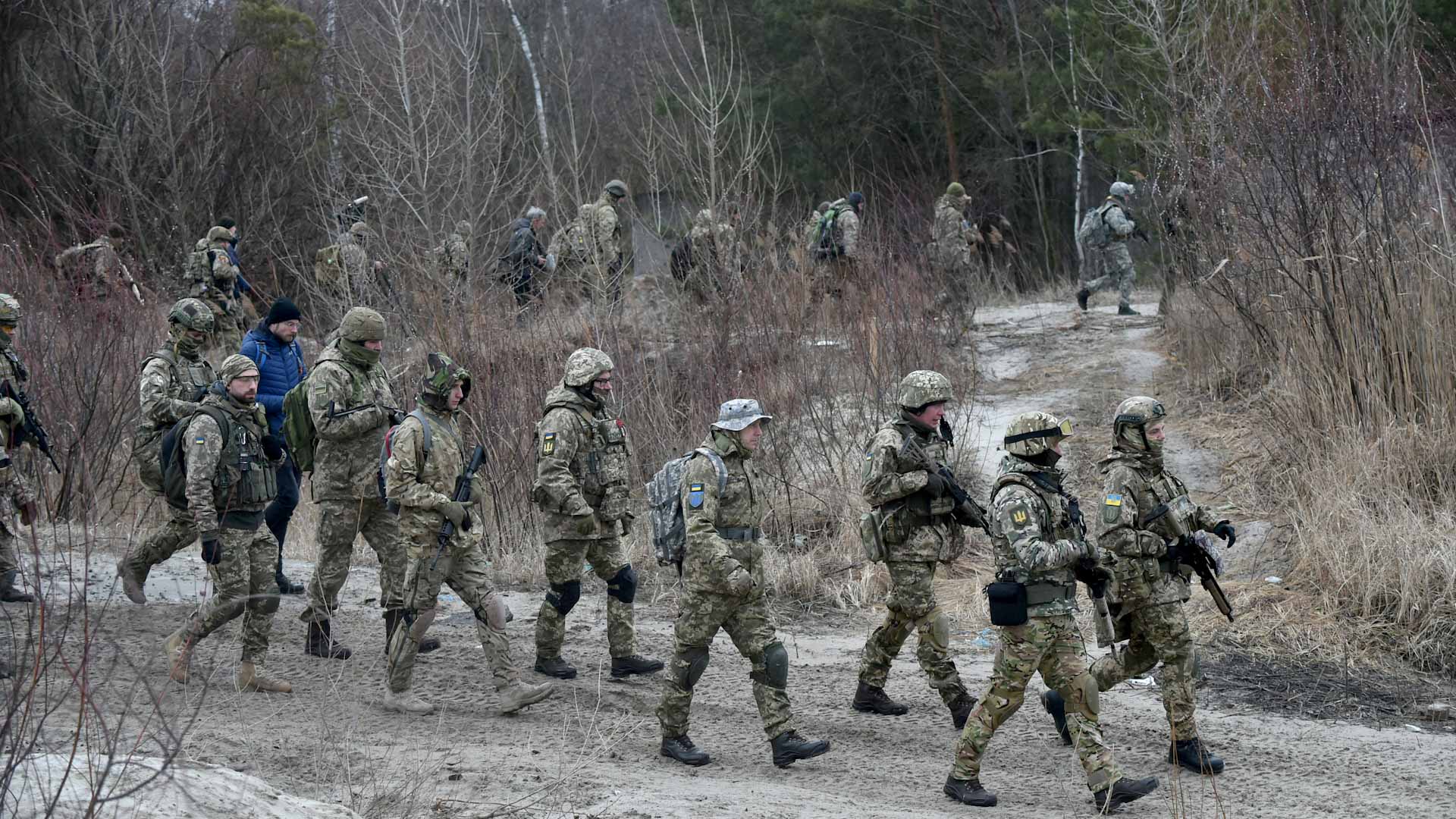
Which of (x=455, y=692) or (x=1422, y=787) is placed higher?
(x=455, y=692)

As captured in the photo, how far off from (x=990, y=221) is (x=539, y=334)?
15639 mm

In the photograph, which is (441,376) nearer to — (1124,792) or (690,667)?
(690,667)

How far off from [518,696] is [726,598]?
1383 millimetres

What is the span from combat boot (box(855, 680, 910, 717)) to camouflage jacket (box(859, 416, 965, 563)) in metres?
0.81

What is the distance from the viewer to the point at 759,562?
6477mm

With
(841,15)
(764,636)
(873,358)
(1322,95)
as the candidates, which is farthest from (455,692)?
(841,15)

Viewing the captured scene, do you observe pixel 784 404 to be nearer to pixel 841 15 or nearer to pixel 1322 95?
pixel 1322 95

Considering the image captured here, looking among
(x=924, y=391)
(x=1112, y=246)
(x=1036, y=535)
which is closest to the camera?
(x=1036, y=535)

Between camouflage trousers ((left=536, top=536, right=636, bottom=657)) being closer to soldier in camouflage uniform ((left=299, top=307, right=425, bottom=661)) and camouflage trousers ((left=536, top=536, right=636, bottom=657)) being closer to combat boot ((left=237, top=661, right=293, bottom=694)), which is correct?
soldier in camouflage uniform ((left=299, top=307, right=425, bottom=661))

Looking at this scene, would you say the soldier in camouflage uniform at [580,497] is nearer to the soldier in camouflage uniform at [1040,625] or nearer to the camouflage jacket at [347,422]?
the camouflage jacket at [347,422]

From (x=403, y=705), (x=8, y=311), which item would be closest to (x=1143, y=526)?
(x=403, y=705)

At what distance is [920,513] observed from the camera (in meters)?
6.79

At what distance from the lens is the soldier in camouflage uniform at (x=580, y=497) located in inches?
287

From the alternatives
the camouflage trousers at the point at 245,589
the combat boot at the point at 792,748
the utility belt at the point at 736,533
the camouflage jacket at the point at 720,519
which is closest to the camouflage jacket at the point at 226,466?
the camouflage trousers at the point at 245,589
